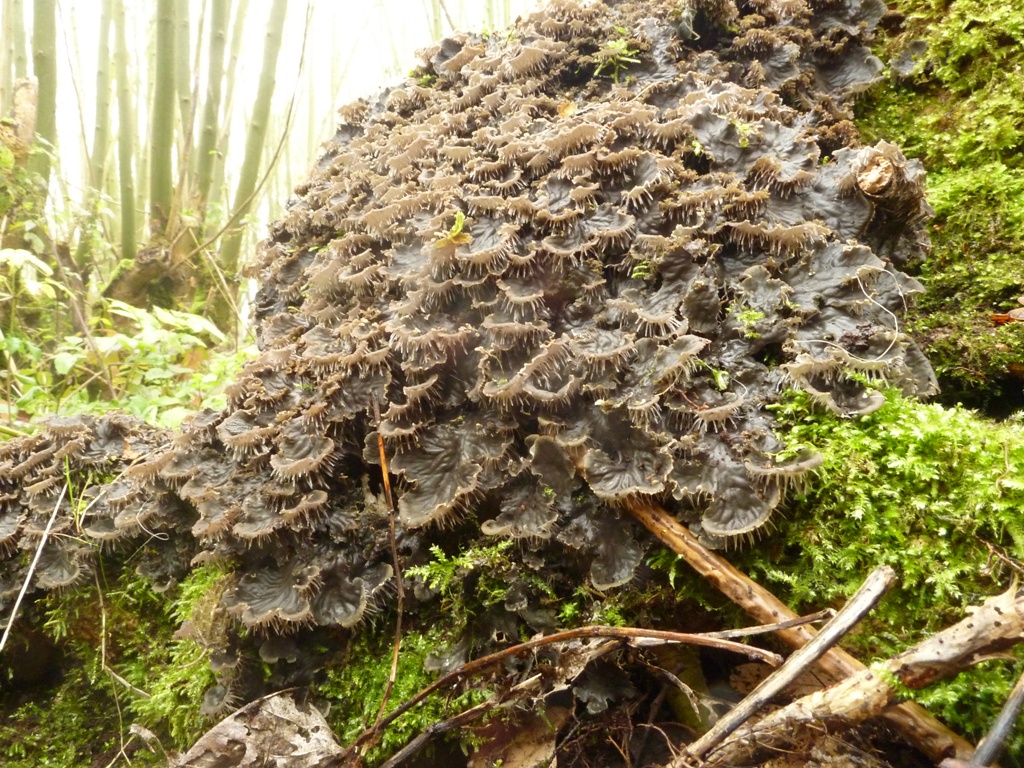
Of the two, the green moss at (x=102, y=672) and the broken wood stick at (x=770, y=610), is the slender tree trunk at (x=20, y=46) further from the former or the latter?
the broken wood stick at (x=770, y=610)

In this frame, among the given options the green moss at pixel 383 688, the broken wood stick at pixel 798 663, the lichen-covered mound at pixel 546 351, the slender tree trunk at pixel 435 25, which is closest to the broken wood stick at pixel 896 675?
the broken wood stick at pixel 798 663

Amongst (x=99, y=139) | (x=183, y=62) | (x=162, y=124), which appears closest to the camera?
(x=183, y=62)

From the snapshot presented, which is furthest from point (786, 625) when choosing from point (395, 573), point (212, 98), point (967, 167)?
point (212, 98)

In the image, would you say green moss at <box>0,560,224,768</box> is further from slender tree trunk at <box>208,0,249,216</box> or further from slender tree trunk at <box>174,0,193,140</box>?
slender tree trunk at <box>208,0,249,216</box>

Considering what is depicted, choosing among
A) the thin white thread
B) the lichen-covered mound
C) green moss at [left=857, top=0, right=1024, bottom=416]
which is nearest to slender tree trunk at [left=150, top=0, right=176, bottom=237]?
the lichen-covered mound

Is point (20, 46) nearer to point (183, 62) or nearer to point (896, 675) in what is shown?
point (183, 62)

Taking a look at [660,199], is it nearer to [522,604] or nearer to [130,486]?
[522,604]
